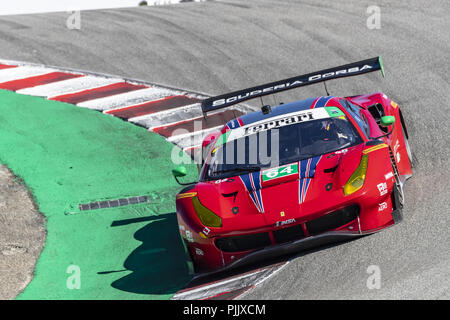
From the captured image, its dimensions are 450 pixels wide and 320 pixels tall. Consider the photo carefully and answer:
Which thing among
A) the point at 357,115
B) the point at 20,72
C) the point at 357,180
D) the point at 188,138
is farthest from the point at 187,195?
the point at 20,72

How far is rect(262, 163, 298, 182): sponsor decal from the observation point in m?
7.21

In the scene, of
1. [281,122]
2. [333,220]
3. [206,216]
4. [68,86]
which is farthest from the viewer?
[68,86]

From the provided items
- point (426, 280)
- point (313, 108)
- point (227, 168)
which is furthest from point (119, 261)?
point (426, 280)

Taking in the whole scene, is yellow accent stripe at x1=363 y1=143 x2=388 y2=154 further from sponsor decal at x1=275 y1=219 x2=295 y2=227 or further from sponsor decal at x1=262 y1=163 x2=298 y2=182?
sponsor decal at x1=275 y1=219 x2=295 y2=227

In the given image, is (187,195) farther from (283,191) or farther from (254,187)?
(283,191)

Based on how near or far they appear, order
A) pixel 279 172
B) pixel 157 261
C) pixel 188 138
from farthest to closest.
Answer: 1. pixel 188 138
2. pixel 157 261
3. pixel 279 172

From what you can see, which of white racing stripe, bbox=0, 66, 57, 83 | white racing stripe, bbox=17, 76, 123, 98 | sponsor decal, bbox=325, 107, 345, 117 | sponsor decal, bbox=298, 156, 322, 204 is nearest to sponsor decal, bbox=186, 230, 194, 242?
sponsor decal, bbox=298, 156, 322, 204

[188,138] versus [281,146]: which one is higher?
[281,146]

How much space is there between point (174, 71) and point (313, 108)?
7.13 meters

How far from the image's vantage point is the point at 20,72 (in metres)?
14.8

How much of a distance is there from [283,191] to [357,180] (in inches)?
26.3

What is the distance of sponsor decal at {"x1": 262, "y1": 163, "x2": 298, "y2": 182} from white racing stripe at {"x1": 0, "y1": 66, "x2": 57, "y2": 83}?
27.4 ft

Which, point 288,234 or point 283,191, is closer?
point 288,234

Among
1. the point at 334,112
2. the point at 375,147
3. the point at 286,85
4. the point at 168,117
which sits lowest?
the point at 168,117
